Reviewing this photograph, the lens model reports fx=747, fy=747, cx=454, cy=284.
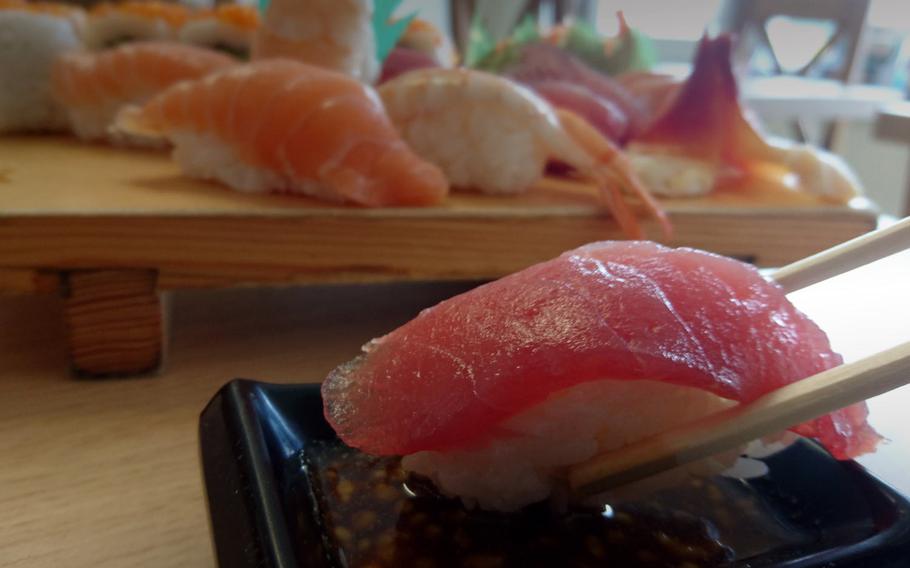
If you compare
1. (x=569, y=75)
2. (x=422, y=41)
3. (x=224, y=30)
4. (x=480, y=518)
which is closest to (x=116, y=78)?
(x=224, y=30)

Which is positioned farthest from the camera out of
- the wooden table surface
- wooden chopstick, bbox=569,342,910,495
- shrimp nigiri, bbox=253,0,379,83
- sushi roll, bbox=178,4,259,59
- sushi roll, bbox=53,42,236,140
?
sushi roll, bbox=178,4,259,59

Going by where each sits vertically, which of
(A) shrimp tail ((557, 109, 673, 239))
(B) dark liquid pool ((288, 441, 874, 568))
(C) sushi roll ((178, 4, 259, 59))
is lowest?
(B) dark liquid pool ((288, 441, 874, 568))

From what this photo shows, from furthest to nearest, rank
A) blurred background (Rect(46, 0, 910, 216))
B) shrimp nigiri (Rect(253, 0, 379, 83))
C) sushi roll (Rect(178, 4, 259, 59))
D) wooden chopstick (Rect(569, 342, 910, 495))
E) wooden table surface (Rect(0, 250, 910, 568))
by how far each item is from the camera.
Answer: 1. blurred background (Rect(46, 0, 910, 216))
2. sushi roll (Rect(178, 4, 259, 59))
3. shrimp nigiri (Rect(253, 0, 379, 83))
4. wooden table surface (Rect(0, 250, 910, 568))
5. wooden chopstick (Rect(569, 342, 910, 495))

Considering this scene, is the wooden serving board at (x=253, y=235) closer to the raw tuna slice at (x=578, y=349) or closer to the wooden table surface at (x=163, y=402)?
the wooden table surface at (x=163, y=402)

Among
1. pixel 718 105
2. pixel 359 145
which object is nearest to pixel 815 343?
pixel 359 145

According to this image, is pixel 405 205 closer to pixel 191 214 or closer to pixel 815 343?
pixel 191 214

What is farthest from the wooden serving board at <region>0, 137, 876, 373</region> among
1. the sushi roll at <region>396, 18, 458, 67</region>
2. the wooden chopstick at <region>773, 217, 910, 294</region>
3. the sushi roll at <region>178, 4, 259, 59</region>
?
the sushi roll at <region>396, 18, 458, 67</region>

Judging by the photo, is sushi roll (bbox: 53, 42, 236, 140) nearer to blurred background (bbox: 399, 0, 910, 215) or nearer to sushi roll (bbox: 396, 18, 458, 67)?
sushi roll (bbox: 396, 18, 458, 67)
